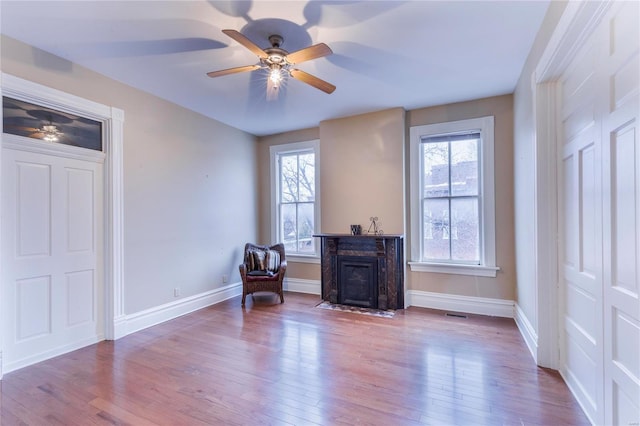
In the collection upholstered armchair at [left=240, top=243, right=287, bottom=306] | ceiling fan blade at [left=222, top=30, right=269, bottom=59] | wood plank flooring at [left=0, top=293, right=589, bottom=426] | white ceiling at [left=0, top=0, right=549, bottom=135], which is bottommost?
wood plank flooring at [left=0, top=293, right=589, bottom=426]

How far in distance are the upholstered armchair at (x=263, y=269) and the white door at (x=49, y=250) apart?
1.78m

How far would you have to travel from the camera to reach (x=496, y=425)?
182 centimetres

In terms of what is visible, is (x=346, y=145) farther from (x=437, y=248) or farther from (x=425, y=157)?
(x=437, y=248)

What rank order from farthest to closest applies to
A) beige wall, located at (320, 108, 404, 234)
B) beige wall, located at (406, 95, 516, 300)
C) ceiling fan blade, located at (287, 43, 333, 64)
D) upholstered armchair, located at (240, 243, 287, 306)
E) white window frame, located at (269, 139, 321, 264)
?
white window frame, located at (269, 139, 321, 264), upholstered armchair, located at (240, 243, 287, 306), beige wall, located at (320, 108, 404, 234), beige wall, located at (406, 95, 516, 300), ceiling fan blade, located at (287, 43, 333, 64)

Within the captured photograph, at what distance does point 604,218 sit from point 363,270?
9.53 ft

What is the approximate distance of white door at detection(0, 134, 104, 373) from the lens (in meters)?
2.55

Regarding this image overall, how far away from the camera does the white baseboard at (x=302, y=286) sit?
5.05 meters

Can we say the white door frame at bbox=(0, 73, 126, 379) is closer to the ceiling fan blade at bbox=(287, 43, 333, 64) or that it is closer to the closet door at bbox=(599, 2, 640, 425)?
the ceiling fan blade at bbox=(287, 43, 333, 64)

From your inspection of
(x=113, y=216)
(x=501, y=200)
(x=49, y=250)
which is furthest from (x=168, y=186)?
(x=501, y=200)

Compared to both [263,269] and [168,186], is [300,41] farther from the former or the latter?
[263,269]

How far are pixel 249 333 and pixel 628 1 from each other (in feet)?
12.2

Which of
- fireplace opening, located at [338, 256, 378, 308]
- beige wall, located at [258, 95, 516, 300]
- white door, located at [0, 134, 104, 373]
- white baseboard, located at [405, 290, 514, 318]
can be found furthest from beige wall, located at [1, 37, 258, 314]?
white baseboard, located at [405, 290, 514, 318]

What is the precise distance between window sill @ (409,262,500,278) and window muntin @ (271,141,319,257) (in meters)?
1.72

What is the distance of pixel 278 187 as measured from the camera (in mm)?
5422
